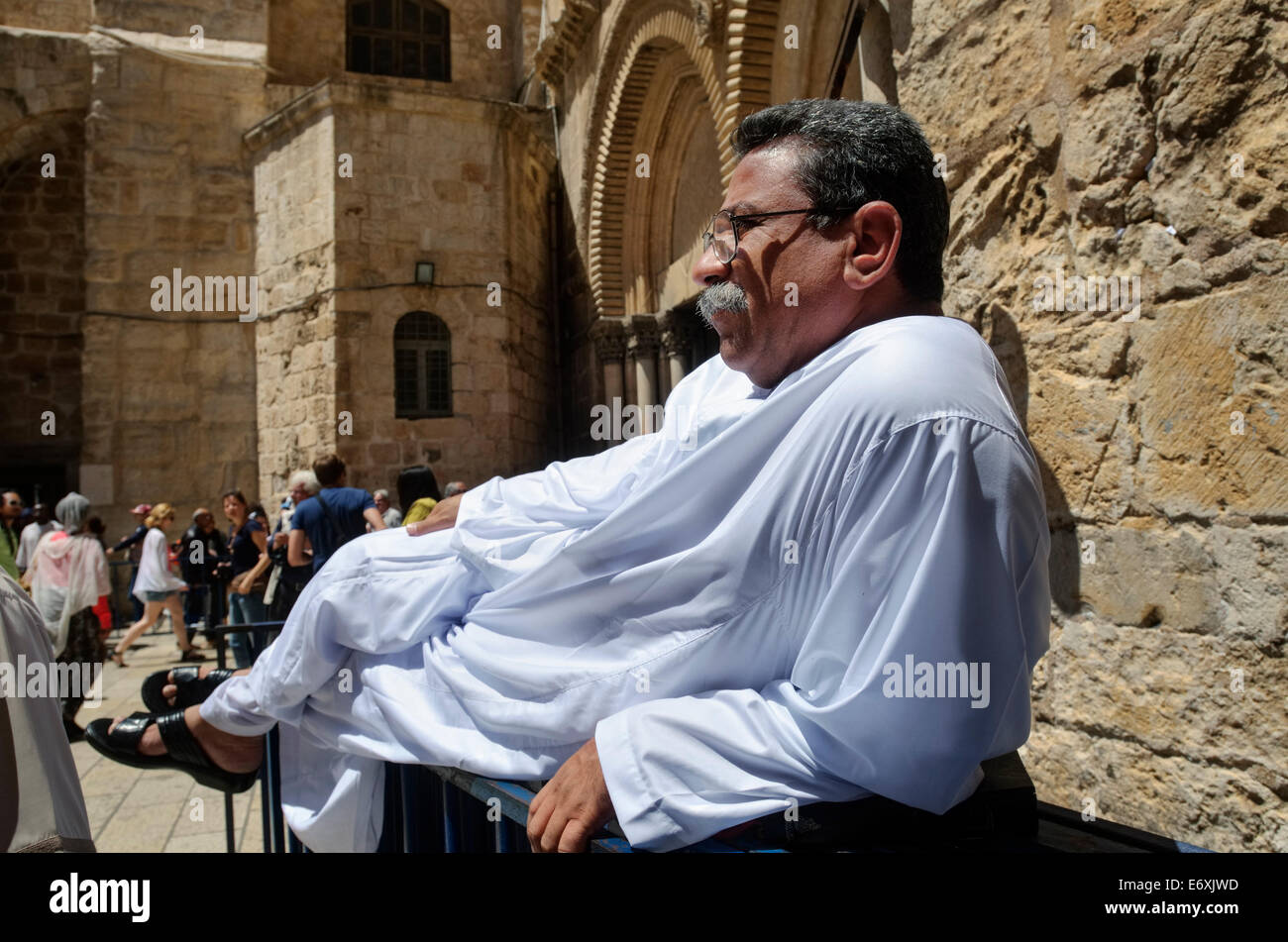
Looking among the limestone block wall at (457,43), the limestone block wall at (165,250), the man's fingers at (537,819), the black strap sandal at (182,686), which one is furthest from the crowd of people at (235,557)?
the limestone block wall at (457,43)

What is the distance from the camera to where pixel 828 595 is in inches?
48.9

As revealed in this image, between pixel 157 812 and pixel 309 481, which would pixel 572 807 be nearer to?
pixel 157 812

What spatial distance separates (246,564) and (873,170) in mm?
7662

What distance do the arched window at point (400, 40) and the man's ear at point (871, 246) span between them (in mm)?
13871

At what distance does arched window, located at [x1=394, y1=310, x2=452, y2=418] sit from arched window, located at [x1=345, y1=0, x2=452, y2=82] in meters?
5.14

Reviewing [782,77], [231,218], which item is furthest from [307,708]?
[231,218]

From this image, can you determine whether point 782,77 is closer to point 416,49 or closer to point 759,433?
point 759,433

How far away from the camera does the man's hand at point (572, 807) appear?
131 cm

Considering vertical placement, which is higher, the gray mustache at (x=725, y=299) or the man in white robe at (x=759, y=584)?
the gray mustache at (x=725, y=299)

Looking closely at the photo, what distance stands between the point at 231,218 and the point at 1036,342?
1260cm

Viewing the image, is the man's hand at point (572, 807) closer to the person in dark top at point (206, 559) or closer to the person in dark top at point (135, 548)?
the person in dark top at point (206, 559)

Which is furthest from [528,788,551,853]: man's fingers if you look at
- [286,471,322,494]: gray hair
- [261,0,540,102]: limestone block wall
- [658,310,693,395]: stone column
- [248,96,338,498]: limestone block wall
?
[261,0,540,102]: limestone block wall

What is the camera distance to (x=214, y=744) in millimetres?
2166

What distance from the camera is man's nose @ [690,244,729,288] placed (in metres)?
1.59
